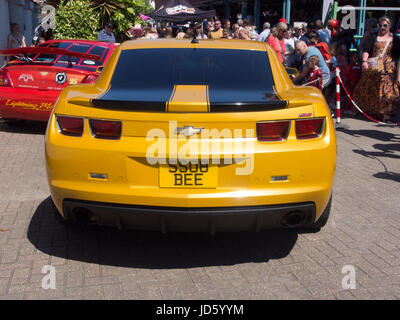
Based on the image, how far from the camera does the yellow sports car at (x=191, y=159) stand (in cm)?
324

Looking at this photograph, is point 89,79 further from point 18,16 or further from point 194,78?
point 18,16

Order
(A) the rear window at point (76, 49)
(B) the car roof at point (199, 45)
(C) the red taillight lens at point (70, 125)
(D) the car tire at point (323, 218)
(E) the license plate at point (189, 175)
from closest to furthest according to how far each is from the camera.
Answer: (E) the license plate at point (189, 175) < (C) the red taillight lens at point (70, 125) < (D) the car tire at point (323, 218) < (B) the car roof at point (199, 45) < (A) the rear window at point (76, 49)

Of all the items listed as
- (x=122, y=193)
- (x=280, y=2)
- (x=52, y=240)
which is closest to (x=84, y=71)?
(x=52, y=240)

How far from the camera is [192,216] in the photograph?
3.25m

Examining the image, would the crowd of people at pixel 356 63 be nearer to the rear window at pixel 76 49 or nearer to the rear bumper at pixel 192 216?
the rear window at pixel 76 49

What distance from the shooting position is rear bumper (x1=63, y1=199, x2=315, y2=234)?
325 centimetres

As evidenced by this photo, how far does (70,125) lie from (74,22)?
12923mm

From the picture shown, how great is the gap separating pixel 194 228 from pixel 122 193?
1.73 ft

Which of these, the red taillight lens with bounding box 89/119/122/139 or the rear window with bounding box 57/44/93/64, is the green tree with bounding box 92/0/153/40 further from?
the red taillight lens with bounding box 89/119/122/139

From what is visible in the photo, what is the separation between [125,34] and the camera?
18.8m

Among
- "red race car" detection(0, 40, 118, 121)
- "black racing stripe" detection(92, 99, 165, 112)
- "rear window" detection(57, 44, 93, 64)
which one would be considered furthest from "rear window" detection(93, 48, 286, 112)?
"rear window" detection(57, 44, 93, 64)

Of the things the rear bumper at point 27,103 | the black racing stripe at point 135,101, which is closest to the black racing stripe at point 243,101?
the black racing stripe at point 135,101

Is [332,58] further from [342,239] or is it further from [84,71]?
[342,239]

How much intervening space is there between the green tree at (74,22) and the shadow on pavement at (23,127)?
20.2 ft
